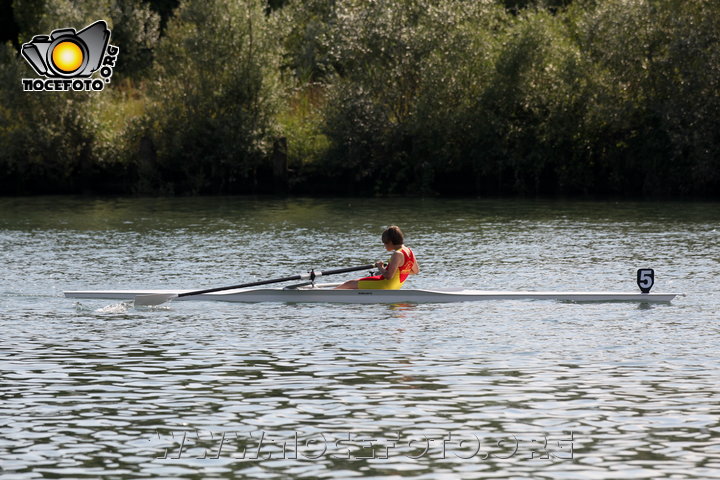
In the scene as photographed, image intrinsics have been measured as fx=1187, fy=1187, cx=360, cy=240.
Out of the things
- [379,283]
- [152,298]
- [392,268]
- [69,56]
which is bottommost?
[152,298]

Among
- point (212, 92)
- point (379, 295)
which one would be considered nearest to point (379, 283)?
point (379, 295)

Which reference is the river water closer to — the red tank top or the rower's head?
the red tank top

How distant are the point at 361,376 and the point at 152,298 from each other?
7173mm

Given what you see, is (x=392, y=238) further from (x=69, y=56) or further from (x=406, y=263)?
(x=69, y=56)

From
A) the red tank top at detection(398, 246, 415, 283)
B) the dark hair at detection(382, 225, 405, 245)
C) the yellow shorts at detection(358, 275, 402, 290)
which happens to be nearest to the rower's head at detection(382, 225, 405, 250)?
the dark hair at detection(382, 225, 405, 245)

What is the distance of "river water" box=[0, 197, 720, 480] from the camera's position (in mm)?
10078

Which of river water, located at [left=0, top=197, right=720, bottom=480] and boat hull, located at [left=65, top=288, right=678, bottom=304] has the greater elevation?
boat hull, located at [left=65, top=288, right=678, bottom=304]

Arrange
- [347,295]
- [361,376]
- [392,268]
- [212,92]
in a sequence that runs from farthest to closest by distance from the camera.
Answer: [212,92]
[347,295]
[392,268]
[361,376]

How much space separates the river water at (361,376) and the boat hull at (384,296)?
0.63ft

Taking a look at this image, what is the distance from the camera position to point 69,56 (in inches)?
2078

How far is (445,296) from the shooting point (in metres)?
19.8

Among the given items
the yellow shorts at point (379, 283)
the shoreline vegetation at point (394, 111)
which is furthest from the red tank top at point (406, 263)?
the shoreline vegetation at point (394, 111)

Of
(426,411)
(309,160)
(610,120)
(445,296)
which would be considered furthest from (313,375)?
(309,160)

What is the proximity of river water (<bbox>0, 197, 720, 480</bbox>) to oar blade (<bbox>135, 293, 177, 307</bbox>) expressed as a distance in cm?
20
